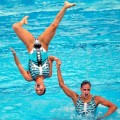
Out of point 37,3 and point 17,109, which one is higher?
point 37,3

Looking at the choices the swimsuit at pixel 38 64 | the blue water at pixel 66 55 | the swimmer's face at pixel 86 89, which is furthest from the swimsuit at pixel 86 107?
the swimsuit at pixel 38 64

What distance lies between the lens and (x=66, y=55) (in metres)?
8.68

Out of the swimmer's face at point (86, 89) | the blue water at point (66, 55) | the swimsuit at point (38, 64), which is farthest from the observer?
the blue water at point (66, 55)

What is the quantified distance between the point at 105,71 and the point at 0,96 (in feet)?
6.36

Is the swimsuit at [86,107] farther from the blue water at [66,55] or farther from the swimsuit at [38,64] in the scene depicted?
the swimsuit at [38,64]

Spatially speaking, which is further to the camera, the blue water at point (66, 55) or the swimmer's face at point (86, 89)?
the blue water at point (66, 55)

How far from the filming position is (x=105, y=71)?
7.99 metres

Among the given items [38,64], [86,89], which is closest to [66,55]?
[38,64]

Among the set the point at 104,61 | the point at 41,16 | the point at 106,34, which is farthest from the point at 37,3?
the point at 104,61

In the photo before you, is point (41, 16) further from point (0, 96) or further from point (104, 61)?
point (0, 96)

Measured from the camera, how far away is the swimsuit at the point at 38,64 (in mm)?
6023

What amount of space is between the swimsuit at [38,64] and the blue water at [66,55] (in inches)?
37.2

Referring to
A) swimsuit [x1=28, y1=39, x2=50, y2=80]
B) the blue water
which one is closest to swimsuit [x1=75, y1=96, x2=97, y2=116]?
the blue water

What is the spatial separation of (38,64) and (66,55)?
2.68 metres
